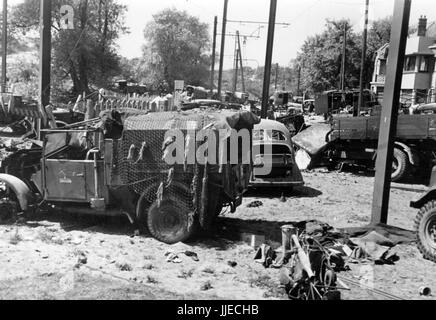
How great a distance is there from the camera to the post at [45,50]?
14.3 m

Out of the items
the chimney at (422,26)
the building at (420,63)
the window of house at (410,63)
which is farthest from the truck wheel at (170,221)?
the window of house at (410,63)

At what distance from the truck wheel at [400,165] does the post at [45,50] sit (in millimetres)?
10150

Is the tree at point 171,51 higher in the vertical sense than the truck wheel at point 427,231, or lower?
higher

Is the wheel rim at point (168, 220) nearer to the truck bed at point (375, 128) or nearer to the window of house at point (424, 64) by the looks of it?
the truck bed at point (375, 128)

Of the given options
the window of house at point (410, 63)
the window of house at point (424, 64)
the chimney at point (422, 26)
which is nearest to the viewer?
the chimney at point (422, 26)

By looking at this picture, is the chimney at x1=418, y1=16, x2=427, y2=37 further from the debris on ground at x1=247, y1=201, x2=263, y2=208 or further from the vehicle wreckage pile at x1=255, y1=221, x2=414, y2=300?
the vehicle wreckage pile at x1=255, y1=221, x2=414, y2=300

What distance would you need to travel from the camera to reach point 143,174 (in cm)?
871

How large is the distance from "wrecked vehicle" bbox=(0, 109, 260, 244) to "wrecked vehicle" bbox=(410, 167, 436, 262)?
2886 mm

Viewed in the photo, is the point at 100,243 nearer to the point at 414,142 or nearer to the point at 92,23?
the point at 414,142

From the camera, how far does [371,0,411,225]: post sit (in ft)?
29.9

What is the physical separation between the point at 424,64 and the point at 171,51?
2901 centimetres

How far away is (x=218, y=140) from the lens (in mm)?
8320

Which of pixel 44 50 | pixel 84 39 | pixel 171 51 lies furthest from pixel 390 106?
pixel 171 51

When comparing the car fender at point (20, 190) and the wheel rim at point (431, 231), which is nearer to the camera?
the wheel rim at point (431, 231)
